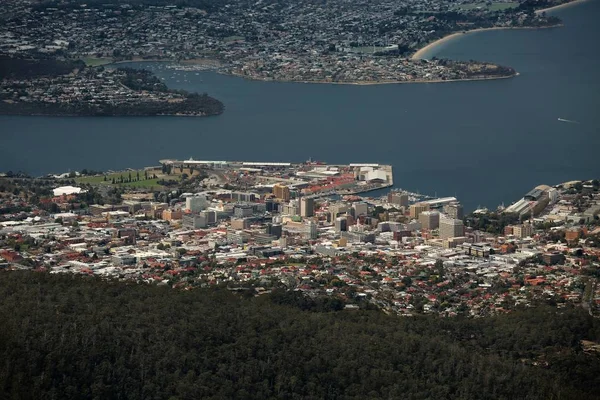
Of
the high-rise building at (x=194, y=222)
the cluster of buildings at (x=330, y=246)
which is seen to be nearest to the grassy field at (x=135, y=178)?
the cluster of buildings at (x=330, y=246)

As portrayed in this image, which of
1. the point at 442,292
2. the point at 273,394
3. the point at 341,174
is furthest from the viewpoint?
the point at 341,174

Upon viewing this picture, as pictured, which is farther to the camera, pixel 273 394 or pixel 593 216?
pixel 593 216

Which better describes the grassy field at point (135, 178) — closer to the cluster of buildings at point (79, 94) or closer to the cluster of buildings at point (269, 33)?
the cluster of buildings at point (79, 94)

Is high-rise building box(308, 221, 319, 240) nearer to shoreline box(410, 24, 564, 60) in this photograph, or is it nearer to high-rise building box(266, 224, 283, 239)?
high-rise building box(266, 224, 283, 239)

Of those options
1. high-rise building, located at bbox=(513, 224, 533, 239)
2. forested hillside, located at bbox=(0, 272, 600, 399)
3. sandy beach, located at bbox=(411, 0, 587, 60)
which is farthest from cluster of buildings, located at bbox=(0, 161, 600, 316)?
sandy beach, located at bbox=(411, 0, 587, 60)

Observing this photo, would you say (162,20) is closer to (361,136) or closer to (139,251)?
(361,136)

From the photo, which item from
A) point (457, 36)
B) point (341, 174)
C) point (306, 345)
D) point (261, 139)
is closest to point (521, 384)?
point (306, 345)
